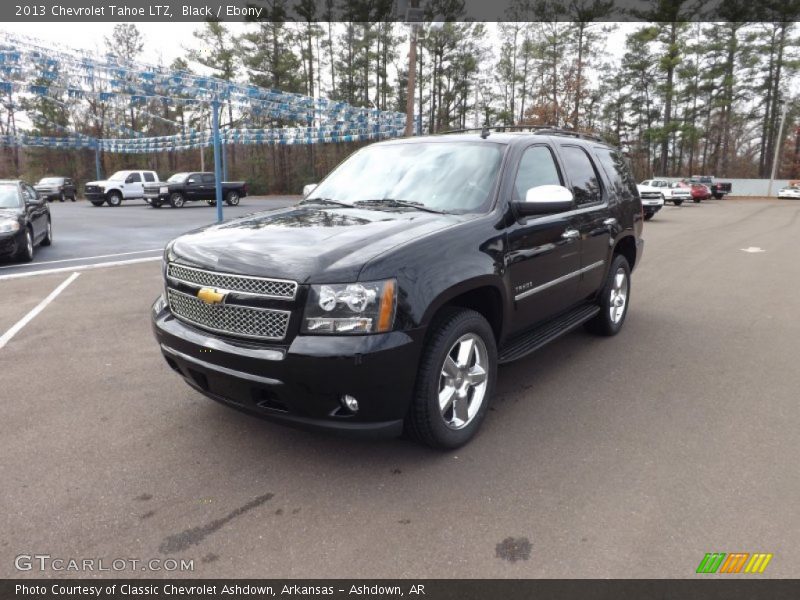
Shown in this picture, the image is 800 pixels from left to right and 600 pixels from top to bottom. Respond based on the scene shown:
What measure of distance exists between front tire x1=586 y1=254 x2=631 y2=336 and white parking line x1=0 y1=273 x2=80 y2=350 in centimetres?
567

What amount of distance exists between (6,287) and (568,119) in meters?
41.4

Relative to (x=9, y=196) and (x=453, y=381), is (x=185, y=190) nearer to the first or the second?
(x=9, y=196)

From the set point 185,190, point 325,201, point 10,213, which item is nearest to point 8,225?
point 10,213

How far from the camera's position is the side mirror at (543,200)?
3605 millimetres

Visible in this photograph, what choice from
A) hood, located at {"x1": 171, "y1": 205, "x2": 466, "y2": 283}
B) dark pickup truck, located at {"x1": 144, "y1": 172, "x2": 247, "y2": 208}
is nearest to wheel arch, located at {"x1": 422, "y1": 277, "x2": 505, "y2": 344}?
hood, located at {"x1": 171, "y1": 205, "x2": 466, "y2": 283}

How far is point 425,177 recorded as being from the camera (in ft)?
13.3

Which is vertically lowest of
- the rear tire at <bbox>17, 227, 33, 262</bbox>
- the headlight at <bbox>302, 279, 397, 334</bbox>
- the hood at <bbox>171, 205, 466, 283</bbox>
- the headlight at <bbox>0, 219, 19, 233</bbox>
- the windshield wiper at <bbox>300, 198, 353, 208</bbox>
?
Answer: the rear tire at <bbox>17, 227, 33, 262</bbox>

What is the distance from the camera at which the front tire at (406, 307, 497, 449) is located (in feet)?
9.89

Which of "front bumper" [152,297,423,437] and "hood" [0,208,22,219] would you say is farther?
"hood" [0,208,22,219]

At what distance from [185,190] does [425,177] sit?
26091 mm

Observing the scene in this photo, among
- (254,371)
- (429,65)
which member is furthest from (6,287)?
(429,65)

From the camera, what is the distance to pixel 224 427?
3635mm

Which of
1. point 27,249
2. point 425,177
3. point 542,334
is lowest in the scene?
point 27,249

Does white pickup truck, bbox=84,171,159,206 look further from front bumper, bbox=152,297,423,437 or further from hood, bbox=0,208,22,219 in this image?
front bumper, bbox=152,297,423,437
